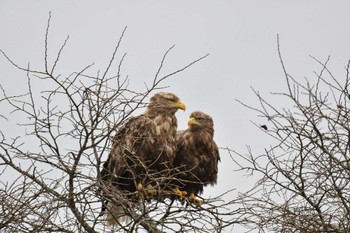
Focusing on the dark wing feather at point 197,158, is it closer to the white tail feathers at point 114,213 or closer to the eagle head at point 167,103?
the eagle head at point 167,103

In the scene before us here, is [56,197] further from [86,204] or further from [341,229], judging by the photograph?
[341,229]

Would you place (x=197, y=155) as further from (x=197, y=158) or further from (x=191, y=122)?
(x=191, y=122)

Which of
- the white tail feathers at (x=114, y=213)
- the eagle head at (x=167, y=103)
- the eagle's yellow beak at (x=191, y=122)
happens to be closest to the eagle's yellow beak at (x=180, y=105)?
the eagle head at (x=167, y=103)

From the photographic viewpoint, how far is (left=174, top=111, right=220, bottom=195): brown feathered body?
33.4 feet

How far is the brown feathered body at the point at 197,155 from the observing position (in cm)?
1019

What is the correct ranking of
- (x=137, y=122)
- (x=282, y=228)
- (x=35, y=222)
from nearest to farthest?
(x=35, y=222) → (x=282, y=228) → (x=137, y=122)

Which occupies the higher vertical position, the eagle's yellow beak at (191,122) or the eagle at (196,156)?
the eagle's yellow beak at (191,122)

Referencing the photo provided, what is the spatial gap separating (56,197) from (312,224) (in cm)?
233

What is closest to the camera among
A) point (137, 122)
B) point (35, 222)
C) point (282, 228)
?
point (35, 222)

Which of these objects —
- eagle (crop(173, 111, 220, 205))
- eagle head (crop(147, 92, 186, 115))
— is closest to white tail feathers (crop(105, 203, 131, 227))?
eagle (crop(173, 111, 220, 205))

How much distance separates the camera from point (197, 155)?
10250 millimetres

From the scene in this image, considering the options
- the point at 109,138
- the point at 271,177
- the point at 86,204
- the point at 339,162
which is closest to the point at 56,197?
the point at 86,204

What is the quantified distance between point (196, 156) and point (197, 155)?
0.02m

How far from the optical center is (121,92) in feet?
20.1
